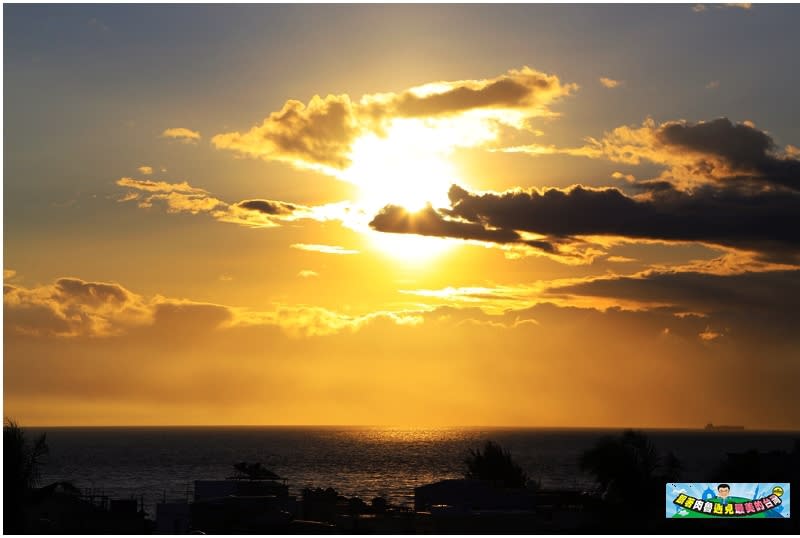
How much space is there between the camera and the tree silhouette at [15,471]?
60.7 metres

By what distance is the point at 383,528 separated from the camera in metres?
69.1

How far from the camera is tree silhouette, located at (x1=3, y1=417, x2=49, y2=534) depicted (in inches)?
2388

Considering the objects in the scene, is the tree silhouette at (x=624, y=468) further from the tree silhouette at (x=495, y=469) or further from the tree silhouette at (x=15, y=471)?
the tree silhouette at (x=15, y=471)

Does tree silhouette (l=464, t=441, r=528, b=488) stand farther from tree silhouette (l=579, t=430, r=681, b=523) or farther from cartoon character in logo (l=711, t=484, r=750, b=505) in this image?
cartoon character in logo (l=711, t=484, r=750, b=505)

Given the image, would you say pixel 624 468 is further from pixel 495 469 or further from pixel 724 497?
pixel 495 469

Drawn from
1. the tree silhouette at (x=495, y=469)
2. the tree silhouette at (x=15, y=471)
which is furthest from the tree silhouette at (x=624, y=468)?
the tree silhouette at (x=15, y=471)

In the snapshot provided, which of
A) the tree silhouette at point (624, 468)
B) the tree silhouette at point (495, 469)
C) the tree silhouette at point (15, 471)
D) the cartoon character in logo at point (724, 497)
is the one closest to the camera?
the tree silhouette at point (15, 471)

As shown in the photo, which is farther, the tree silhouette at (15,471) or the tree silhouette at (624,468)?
the tree silhouette at (624,468)

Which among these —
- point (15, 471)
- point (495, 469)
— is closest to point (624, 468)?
point (495, 469)

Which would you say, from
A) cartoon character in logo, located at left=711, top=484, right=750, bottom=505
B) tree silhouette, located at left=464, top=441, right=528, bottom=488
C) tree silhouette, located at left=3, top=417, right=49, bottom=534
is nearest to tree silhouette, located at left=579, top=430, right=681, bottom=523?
cartoon character in logo, located at left=711, top=484, right=750, bottom=505

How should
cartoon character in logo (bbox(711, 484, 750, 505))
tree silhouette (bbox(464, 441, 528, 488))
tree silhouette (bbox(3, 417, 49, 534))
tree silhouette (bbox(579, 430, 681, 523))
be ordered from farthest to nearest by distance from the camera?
1. tree silhouette (bbox(464, 441, 528, 488))
2. tree silhouette (bbox(579, 430, 681, 523))
3. cartoon character in logo (bbox(711, 484, 750, 505))
4. tree silhouette (bbox(3, 417, 49, 534))

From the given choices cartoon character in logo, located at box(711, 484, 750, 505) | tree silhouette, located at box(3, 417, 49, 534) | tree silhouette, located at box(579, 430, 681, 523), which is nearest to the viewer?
tree silhouette, located at box(3, 417, 49, 534)

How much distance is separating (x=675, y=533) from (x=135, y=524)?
4119 centimetres

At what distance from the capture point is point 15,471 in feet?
201
